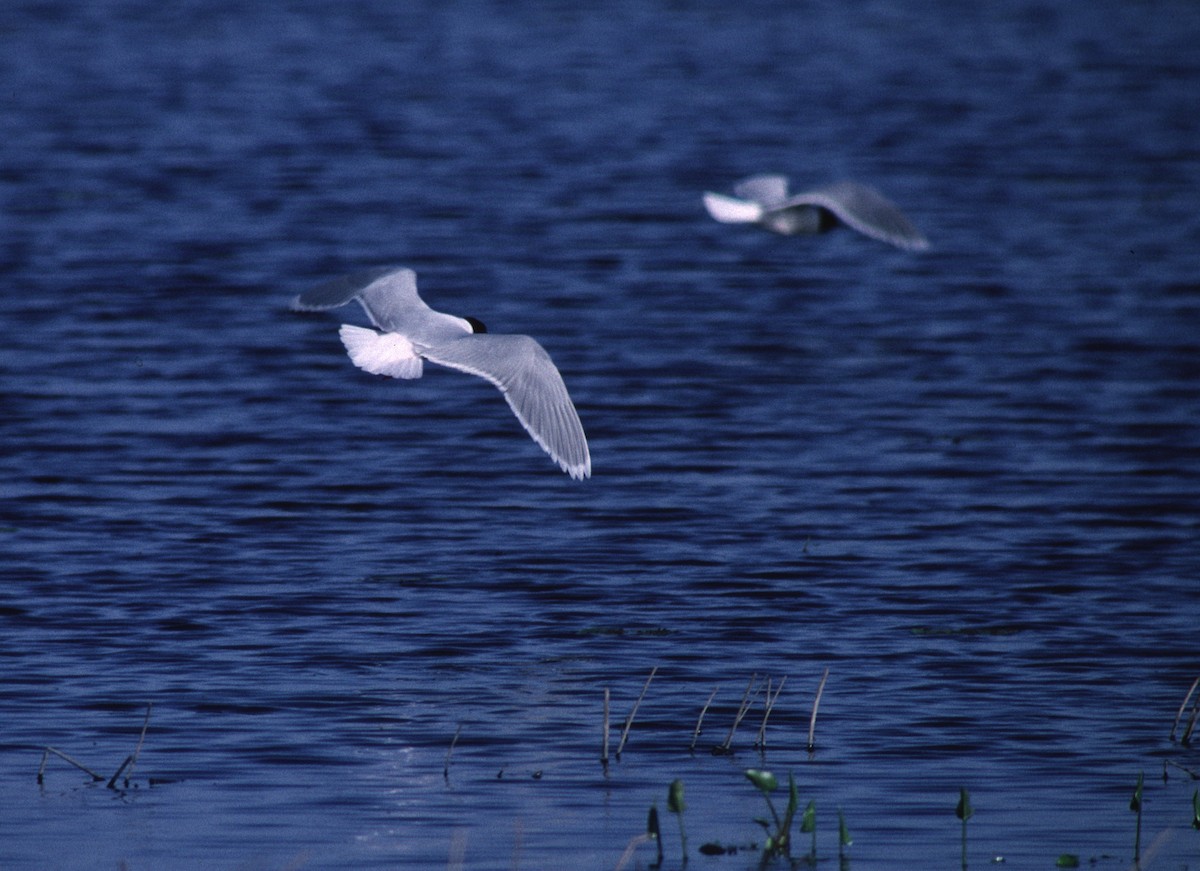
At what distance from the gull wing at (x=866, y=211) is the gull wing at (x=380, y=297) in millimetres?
2988

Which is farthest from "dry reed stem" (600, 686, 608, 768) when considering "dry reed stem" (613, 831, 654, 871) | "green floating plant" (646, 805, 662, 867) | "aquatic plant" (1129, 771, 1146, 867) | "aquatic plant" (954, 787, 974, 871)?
"aquatic plant" (1129, 771, 1146, 867)

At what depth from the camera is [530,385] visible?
8.84 meters

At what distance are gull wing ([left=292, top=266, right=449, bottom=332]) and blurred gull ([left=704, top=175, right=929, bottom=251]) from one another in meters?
2.75

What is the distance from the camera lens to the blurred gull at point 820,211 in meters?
12.2

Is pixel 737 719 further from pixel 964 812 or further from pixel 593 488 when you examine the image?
pixel 593 488

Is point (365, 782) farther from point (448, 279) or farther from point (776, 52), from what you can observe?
point (776, 52)

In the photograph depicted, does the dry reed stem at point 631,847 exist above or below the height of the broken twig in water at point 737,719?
above

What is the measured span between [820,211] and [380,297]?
168 inches

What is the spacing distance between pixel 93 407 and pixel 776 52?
20673 millimetres

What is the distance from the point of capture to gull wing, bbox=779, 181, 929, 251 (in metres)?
12.1

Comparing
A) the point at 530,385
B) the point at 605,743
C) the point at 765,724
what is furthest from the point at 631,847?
the point at 530,385

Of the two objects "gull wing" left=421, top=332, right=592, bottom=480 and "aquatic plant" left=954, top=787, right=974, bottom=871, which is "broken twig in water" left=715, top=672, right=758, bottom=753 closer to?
"aquatic plant" left=954, top=787, right=974, bottom=871

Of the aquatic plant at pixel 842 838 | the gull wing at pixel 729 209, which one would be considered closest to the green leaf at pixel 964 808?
the aquatic plant at pixel 842 838

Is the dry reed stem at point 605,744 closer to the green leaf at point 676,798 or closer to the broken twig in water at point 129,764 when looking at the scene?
the green leaf at point 676,798
